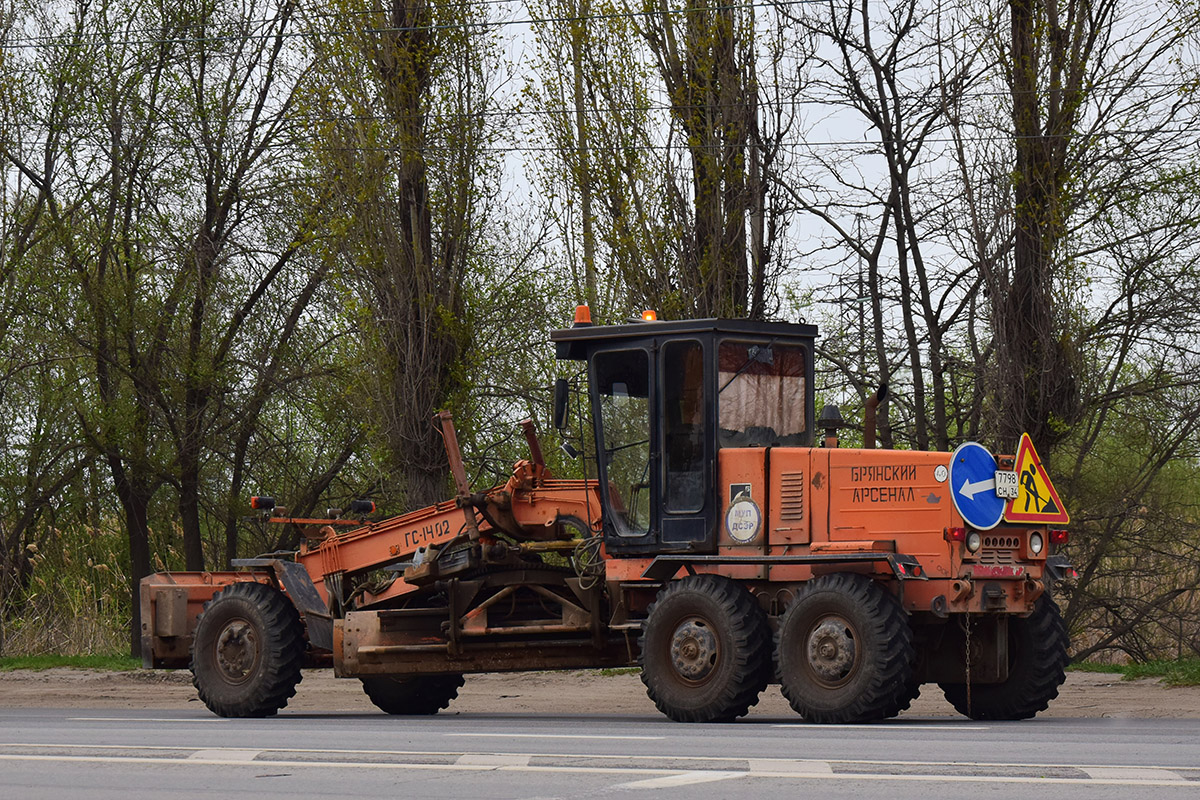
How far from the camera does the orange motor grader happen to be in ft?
43.1

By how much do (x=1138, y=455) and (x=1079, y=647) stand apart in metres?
2.67

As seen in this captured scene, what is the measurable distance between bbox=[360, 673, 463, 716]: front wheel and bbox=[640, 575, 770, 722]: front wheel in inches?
153

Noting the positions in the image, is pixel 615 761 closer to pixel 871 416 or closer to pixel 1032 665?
pixel 1032 665

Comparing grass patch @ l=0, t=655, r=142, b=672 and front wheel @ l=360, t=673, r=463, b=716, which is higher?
front wheel @ l=360, t=673, r=463, b=716

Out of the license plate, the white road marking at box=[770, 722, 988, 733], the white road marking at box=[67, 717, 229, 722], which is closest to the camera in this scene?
the white road marking at box=[770, 722, 988, 733]

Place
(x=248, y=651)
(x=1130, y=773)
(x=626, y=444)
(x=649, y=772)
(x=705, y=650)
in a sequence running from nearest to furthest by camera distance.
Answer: (x=1130, y=773) → (x=649, y=772) → (x=705, y=650) → (x=626, y=444) → (x=248, y=651)

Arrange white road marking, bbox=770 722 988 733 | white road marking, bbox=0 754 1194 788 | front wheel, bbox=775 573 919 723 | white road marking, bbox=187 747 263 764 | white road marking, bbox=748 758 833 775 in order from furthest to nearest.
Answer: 1. front wheel, bbox=775 573 919 723
2. white road marking, bbox=770 722 988 733
3. white road marking, bbox=187 747 263 764
4. white road marking, bbox=748 758 833 775
5. white road marking, bbox=0 754 1194 788

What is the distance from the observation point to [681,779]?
8.61m

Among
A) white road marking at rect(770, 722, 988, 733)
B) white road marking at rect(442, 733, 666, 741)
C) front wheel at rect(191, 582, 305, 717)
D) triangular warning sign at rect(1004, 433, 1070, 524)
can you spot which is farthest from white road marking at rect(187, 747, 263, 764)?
triangular warning sign at rect(1004, 433, 1070, 524)

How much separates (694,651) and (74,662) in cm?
1426

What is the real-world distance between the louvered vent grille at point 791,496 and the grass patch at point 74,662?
13.2 meters

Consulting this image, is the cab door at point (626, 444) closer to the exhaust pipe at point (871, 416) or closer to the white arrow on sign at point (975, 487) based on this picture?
the exhaust pipe at point (871, 416)

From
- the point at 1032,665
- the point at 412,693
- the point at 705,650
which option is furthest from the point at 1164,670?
the point at 412,693

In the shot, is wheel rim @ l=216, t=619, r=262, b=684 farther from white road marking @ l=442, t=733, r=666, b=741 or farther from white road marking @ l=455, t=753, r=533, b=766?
white road marking @ l=455, t=753, r=533, b=766
